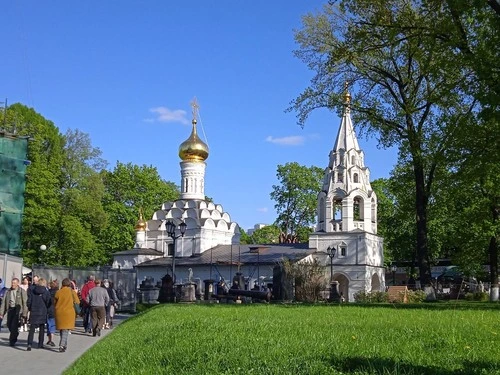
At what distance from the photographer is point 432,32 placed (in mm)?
21266

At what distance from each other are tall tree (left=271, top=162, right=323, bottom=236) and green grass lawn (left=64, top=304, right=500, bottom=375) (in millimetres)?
60150

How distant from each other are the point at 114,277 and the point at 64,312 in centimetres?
1776

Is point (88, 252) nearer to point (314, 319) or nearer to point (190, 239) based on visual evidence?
point (190, 239)

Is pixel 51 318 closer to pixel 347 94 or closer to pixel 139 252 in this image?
pixel 347 94

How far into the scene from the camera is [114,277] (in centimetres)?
3131

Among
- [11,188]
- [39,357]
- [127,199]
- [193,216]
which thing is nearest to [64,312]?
[39,357]

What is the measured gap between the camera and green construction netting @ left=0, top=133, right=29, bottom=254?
36469 mm

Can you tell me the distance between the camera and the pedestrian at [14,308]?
49.2 feet

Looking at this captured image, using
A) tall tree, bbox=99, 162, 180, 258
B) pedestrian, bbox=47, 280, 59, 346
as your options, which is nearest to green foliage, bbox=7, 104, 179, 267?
tall tree, bbox=99, 162, 180, 258

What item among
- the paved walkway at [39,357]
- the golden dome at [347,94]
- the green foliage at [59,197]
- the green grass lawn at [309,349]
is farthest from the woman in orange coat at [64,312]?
the green foliage at [59,197]

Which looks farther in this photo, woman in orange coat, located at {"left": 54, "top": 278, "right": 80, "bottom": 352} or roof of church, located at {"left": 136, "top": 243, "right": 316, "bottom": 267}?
roof of church, located at {"left": 136, "top": 243, "right": 316, "bottom": 267}

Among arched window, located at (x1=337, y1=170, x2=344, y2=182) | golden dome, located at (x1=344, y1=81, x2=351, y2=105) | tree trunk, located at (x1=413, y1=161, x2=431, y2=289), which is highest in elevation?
arched window, located at (x1=337, y1=170, x2=344, y2=182)

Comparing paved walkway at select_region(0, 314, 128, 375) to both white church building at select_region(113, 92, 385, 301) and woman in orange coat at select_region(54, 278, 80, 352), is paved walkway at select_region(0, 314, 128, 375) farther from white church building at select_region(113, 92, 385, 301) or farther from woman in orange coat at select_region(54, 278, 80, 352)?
white church building at select_region(113, 92, 385, 301)

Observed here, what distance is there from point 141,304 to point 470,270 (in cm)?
2585
